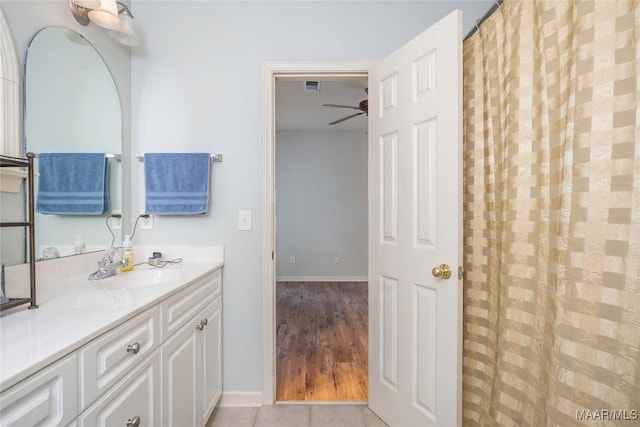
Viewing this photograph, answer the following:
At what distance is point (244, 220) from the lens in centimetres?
169

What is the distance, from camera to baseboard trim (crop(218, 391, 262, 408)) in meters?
1.67

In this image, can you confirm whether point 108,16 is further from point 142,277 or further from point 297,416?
point 297,416

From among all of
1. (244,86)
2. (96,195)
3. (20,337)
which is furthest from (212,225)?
(20,337)

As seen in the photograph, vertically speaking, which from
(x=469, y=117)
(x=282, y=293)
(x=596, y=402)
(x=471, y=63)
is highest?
(x=471, y=63)

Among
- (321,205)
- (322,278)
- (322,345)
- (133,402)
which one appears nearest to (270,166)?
(133,402)

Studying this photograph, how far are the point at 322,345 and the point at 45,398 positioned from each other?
2122 millimetres

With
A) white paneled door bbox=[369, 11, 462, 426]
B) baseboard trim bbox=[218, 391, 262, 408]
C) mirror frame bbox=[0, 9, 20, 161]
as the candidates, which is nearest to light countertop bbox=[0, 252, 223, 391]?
mirror frame bbox=[0, 9, 20, 161]

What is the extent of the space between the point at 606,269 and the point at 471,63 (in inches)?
39.3

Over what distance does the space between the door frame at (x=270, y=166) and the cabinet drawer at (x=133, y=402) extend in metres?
0.73

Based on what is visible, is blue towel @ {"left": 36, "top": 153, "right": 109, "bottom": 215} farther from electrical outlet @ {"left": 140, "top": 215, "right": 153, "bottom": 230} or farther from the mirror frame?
electrical outlet @ {"left": 140, "top": 215, "right": 153, "bottom": 230}

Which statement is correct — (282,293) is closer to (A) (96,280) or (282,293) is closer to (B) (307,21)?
(A) (96,280)

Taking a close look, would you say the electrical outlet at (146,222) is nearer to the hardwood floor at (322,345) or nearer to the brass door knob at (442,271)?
the hardwood floor at (322,345)

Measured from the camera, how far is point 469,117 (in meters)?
1.27

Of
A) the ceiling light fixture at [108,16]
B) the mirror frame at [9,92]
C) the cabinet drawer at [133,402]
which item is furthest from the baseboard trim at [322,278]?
the mirror frame at [9,92]
